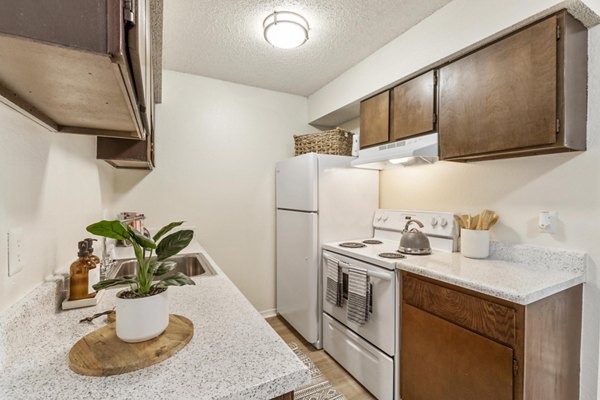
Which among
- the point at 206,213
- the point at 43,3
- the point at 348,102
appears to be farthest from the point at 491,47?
the point at 206,213

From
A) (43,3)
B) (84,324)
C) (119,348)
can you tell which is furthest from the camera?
(84,324)

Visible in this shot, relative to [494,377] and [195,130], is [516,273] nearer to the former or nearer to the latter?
[494,377]

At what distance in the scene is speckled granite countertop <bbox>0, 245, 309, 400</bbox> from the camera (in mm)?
608

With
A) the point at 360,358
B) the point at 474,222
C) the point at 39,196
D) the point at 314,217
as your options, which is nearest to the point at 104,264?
the point at 39,196

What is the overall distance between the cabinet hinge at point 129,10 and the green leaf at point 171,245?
1.75 ft

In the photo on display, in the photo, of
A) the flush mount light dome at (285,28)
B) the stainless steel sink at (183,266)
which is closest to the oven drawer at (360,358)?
the stainless steel sink at (183,266)

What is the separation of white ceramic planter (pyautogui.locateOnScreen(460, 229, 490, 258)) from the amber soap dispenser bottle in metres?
1.96

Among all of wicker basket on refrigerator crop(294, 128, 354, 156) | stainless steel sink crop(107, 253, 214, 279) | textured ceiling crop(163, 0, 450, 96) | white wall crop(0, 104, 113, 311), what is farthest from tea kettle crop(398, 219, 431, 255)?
white wall crop(0, 104, 113, 311)

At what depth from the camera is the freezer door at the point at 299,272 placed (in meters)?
2.36

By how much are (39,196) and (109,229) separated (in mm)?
465

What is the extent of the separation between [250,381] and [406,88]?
2.01 metres

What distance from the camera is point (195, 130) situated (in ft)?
8.88

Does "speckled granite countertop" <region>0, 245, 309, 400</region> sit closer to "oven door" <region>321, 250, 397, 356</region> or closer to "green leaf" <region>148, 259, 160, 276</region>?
"green leaf" <region>148, 259, 160, 276</region>

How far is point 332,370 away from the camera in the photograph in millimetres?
2096
